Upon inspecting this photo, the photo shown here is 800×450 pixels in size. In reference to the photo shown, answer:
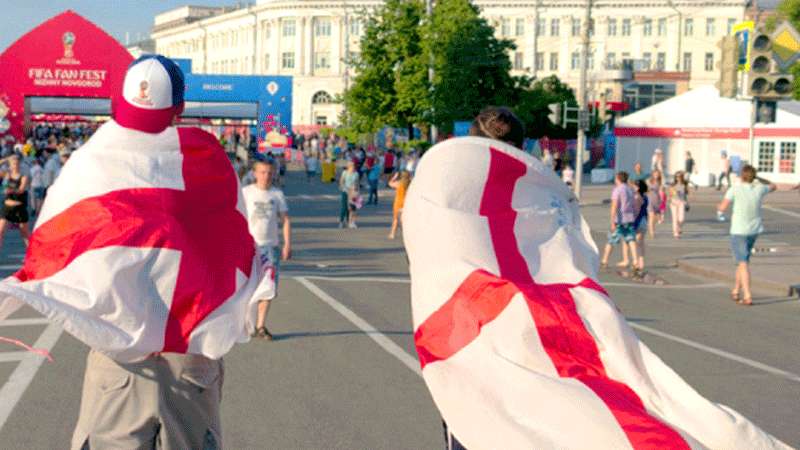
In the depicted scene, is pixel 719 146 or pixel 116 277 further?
pixel 719 146

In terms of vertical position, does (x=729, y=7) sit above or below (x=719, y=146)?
above

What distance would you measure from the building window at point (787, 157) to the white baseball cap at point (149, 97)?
172ft

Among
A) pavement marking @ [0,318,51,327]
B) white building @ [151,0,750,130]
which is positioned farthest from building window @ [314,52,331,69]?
pavement marking @ [0,318,51,327]

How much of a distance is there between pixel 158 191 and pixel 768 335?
33.4 ft

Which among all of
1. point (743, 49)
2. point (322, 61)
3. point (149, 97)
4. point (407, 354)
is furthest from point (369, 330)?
point (322, 61)

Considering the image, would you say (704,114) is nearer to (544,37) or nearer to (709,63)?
(544,37)

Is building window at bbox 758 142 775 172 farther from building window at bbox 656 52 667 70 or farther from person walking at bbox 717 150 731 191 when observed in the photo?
building window at bbox 656 52 667 70

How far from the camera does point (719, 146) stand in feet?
182

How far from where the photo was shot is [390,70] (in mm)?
54875

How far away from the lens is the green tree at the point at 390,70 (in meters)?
52.1

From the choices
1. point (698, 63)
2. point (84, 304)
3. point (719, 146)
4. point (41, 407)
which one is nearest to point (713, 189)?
point (719, 146)

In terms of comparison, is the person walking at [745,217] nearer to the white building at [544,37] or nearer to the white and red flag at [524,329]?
the white and red flag at [524,329]

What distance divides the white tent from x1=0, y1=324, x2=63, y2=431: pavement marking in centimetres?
4611

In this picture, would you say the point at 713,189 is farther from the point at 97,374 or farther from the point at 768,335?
the point at 97,374
